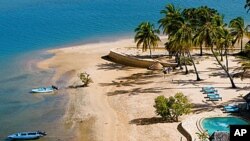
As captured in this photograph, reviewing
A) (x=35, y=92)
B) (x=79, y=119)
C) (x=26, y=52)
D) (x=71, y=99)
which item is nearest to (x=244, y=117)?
(x=79, y=119)

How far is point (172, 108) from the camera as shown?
52281 millimetres

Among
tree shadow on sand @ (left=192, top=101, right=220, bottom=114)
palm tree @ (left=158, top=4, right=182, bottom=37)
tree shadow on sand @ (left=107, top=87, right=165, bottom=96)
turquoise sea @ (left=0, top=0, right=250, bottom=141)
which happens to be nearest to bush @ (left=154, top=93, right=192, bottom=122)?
tree shadow on sand @ (left=192, top=101, right=220, bottom=114)

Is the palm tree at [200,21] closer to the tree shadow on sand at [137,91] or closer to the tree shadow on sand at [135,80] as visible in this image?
the tree shadow on sand at [137,91]

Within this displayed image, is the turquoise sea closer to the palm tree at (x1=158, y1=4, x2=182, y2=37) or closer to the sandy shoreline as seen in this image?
the sandy shoreline

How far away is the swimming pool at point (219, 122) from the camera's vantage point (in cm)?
4916

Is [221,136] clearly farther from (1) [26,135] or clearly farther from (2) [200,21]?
(2) [200,21]

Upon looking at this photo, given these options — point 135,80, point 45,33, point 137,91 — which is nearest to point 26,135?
point 137,91

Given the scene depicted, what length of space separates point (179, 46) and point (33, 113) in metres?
24.6

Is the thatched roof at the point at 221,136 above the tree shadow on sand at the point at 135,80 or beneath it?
beneath

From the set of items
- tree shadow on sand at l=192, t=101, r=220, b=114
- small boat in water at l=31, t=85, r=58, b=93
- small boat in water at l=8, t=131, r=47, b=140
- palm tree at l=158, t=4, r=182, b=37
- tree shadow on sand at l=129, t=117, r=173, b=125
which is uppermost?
palm tree at l=158, t=4, r=182, b=37

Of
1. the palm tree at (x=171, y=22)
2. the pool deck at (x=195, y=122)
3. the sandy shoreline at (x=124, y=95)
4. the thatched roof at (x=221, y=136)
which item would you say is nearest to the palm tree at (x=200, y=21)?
the palm tree at (x=171, y=22)

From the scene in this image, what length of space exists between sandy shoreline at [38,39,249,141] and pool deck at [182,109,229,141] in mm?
1134

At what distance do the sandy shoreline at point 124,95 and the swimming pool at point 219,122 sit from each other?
10.4 ft

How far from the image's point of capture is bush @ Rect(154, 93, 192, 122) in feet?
172
